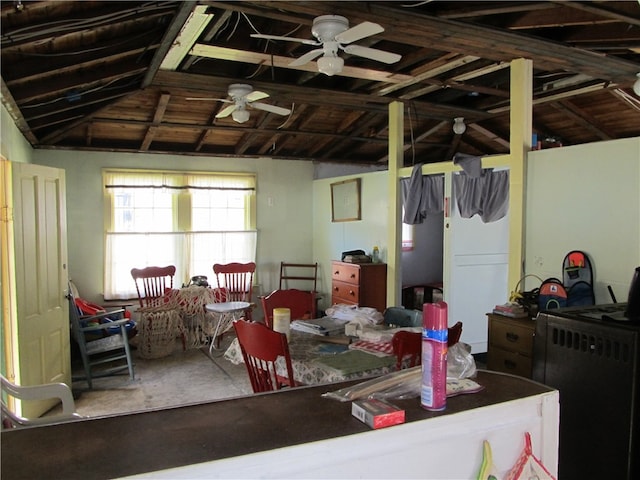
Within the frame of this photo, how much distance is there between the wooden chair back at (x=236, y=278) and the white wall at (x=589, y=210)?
3.71 meters

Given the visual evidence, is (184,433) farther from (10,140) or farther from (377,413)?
(10,140)

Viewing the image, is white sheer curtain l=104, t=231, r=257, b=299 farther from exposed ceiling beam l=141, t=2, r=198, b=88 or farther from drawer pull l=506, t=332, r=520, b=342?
drawer pull l=506, t=332, r=520, b=342

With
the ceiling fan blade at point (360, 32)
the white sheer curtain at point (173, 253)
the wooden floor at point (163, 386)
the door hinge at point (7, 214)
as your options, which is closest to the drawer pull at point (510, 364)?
the wooden floor at point (163, 386)

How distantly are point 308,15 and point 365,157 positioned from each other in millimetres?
4790

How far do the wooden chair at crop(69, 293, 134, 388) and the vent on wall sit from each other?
389cm

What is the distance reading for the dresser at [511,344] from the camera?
3.16 m

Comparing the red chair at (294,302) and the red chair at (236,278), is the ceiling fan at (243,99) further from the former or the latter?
the red chair at (236,278)

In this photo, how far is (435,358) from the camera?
45.7 inches

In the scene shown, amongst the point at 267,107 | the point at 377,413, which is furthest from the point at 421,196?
the point at 377,413

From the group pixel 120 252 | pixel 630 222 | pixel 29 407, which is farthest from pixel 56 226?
pixel 630 222

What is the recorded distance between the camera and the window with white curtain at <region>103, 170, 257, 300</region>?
6.07 metres

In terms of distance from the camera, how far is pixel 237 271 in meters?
6.43

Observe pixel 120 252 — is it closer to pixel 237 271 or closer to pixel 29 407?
pixel 237 271

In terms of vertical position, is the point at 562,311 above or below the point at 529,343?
above
